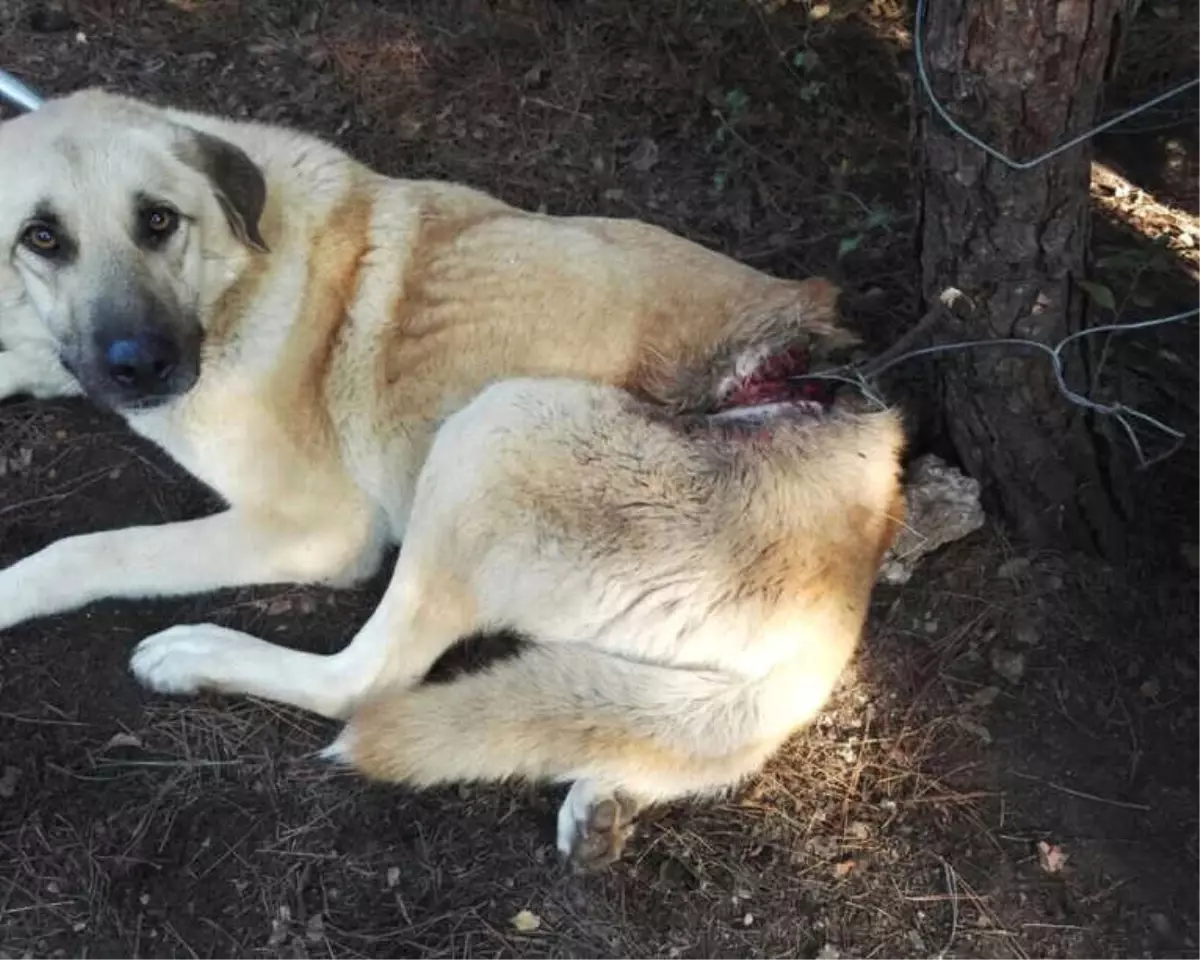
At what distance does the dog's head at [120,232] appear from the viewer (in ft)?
8.73

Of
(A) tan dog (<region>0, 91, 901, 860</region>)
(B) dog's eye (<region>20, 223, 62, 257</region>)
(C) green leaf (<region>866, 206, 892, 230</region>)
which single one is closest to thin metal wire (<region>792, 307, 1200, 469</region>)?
(A) tan dog (<region>0, 91, 901, 860</region>)

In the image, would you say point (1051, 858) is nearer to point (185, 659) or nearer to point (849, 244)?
point (849, 244)

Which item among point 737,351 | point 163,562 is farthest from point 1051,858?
point 163,562

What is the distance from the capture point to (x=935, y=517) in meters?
3.16

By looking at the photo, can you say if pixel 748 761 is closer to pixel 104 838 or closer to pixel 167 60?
pixel 104 838

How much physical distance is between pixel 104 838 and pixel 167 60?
3.07 meters

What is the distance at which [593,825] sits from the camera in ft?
8.84

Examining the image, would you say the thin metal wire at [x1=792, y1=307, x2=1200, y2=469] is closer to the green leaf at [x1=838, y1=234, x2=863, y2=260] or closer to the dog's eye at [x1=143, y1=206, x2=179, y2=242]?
the green leaf at [x1=838, y1=234, x2=863, y2=260]

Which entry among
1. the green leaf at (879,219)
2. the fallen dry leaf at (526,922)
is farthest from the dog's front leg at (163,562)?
the green leaf at (879,219)

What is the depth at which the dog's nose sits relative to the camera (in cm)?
265

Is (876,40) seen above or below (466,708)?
above

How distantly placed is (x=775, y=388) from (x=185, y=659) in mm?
1694

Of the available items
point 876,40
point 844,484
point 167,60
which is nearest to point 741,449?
point 844,484

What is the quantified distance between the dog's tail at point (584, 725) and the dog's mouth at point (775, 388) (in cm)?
66
